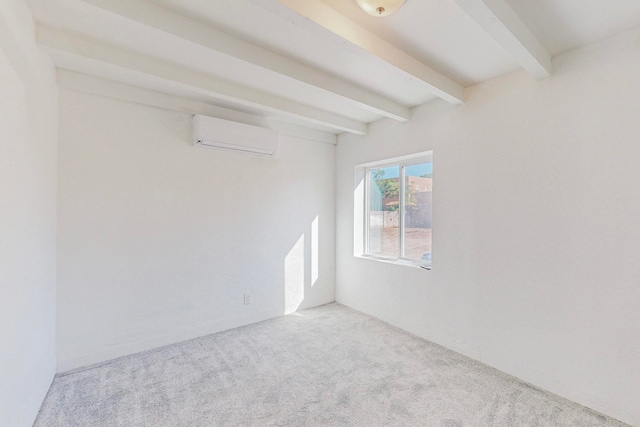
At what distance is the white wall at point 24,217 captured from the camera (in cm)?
132

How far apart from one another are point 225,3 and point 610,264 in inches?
104

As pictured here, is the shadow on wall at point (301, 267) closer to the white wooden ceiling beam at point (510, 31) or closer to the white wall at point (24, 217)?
the white wall at point (24, 217)

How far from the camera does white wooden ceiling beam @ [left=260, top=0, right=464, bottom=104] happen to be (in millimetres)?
1438

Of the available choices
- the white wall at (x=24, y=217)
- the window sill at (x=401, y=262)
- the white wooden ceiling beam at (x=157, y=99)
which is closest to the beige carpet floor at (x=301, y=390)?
the white wall at (x=24, y=217)

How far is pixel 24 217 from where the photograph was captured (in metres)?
1.56

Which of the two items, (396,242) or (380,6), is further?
(396,242)

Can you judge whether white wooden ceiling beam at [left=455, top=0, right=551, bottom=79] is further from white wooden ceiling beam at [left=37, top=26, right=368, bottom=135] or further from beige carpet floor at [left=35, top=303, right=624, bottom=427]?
beige carpet floor at [left=35, top=303, right=624, bottom=427]

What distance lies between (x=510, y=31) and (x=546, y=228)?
4.25 ft

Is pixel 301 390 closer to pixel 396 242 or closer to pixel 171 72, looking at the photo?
pixel 396 242

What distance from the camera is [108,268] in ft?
7.86

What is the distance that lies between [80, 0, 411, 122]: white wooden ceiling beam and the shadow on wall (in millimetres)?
1707

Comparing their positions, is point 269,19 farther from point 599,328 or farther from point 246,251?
point 599,328

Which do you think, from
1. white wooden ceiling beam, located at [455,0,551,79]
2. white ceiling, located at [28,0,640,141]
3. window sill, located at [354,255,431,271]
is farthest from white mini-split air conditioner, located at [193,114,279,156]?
white wooden ceiling beam, located at [455,0,551,79]

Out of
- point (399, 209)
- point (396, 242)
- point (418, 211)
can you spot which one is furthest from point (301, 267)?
point (418, 211)
